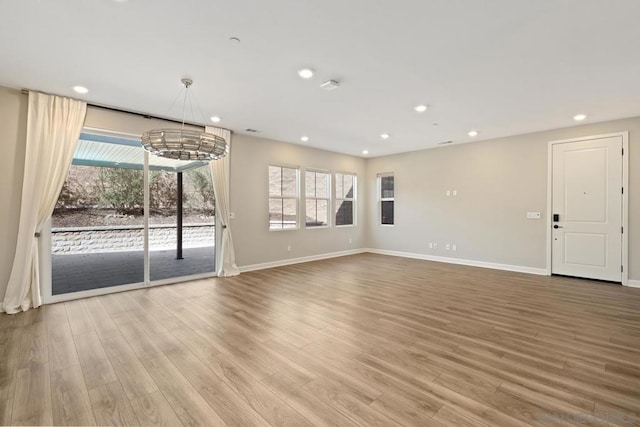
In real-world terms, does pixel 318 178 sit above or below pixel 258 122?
below

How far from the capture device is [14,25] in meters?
2.47

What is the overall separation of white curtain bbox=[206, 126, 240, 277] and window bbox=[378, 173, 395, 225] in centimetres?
458

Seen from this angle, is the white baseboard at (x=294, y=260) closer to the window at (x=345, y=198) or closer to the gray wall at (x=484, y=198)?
the window at (x=345, y=198)

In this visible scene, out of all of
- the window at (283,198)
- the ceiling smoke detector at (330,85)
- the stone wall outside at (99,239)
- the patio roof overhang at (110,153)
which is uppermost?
the ceiling smoke detector at (330,85)

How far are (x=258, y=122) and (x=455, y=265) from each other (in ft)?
17.6

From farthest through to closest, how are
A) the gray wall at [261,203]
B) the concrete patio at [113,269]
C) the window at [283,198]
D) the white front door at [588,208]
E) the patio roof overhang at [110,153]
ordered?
the window at [283,198] < the gray wall at [261,203] < the white front door at [588,208] < the concrete patio at [113,269] < the patio roof overhang at [110,153]

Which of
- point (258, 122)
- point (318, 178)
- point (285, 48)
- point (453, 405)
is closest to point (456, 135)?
point (318, 178)

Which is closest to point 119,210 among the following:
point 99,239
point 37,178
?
point 99,239

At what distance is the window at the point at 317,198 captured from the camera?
746cm

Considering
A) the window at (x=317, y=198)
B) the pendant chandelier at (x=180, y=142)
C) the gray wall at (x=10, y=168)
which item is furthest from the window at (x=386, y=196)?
the gray wall at (x=10, y=168)

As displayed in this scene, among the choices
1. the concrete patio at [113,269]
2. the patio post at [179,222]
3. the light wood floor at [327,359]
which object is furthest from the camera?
the patio post at [179,222]

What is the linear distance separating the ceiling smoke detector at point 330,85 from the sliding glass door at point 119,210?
323 centimetres

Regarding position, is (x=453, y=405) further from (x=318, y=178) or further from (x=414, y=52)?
(x=318, y=178)

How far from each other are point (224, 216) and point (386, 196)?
477 centimetres
